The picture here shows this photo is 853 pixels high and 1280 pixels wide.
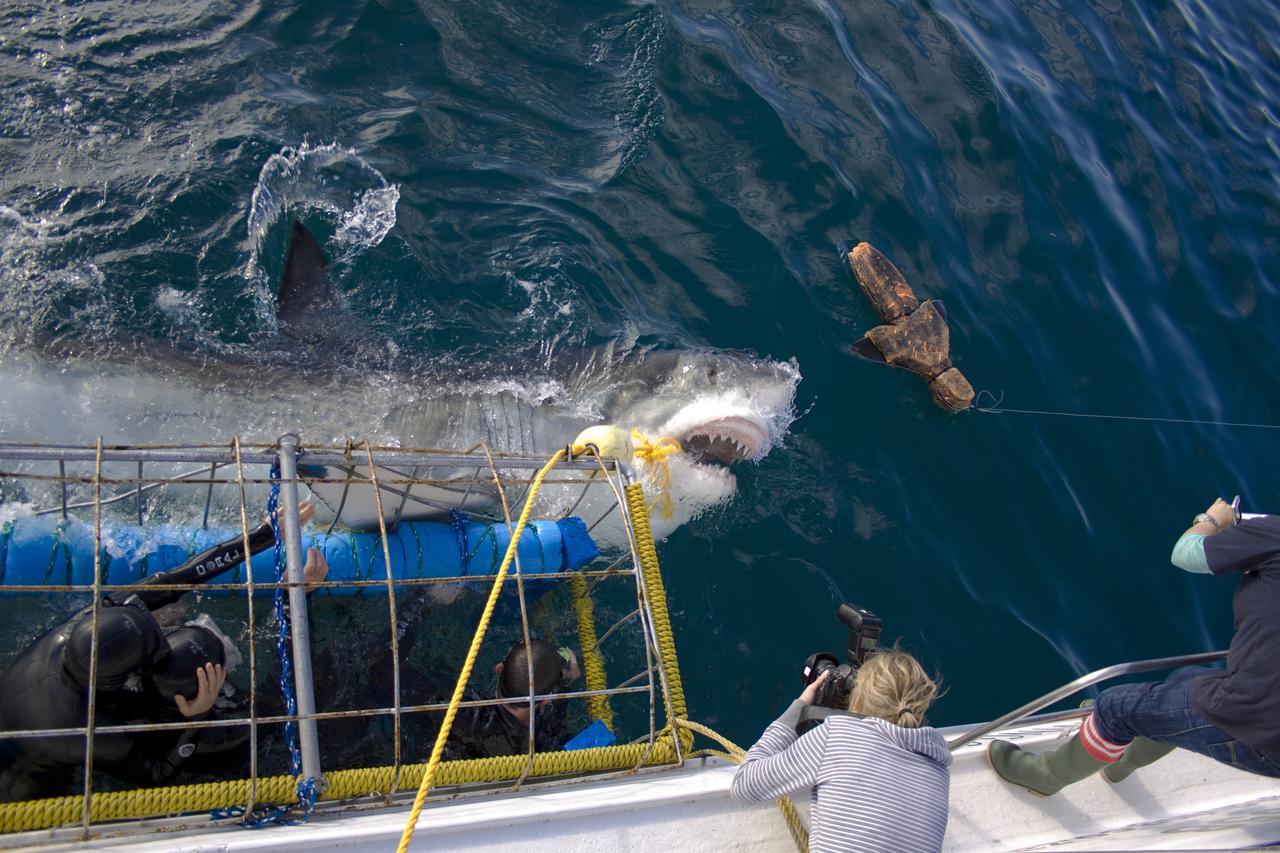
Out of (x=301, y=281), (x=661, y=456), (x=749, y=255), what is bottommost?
(x=661, y=456)

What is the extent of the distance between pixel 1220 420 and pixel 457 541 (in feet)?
22.7

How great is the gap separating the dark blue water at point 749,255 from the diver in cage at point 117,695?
2.28m

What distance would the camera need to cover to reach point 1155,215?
9266 mm

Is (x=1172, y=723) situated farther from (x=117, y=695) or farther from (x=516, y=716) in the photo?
(x=117, y=695)

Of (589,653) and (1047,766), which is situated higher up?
(589,653)

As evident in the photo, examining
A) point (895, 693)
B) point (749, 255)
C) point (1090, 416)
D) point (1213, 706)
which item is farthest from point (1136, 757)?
point (749, 255)

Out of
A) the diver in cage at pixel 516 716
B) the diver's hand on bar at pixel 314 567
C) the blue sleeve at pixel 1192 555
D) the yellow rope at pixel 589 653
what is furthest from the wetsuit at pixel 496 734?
the blue sleeve at pixel 1192 555

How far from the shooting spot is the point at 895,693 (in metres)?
3.08

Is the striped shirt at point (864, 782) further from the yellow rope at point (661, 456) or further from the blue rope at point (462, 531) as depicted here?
the yellow rope at point (661, 456)

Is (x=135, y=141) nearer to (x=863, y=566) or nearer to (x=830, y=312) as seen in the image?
(x=830, y=312)

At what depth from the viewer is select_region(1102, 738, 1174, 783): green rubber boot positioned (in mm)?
3861

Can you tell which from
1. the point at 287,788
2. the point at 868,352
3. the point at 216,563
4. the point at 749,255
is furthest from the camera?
the point at 749,255

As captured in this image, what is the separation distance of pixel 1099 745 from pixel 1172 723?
0.94 feet

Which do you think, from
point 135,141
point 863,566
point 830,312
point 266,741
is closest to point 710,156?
point 830,312
